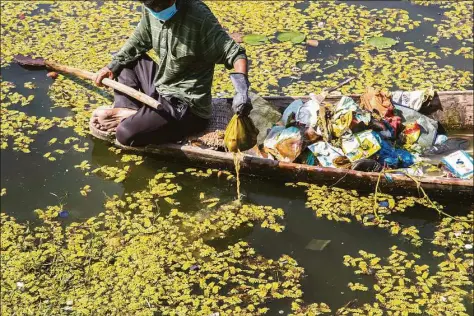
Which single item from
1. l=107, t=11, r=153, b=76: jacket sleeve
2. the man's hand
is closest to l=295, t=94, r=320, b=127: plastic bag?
l=107, t=11, r=153, b=76: jacket sleeve

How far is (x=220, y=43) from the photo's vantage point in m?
4.54

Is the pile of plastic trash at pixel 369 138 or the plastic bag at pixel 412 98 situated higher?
the plastic bag at pixel 412 98

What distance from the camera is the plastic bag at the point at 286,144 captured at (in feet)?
16.6

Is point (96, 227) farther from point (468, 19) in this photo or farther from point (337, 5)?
point (468, 19)

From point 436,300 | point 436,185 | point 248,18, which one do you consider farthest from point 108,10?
point 436,300

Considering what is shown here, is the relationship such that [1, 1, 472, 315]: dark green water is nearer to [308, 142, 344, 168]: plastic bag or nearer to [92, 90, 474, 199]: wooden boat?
[92, 90, 474, 199]: wooden boat

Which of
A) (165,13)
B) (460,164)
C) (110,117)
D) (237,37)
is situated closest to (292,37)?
(237,37)

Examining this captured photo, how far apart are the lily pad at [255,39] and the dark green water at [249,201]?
2.33 meters

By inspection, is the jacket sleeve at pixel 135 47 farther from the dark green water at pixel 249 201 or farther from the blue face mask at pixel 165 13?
the dark green water at pixel 249 201

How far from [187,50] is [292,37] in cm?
288

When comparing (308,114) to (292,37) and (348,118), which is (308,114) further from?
(292,37)

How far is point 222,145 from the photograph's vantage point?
17.1 ft

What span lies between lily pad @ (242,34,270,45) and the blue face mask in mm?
2793

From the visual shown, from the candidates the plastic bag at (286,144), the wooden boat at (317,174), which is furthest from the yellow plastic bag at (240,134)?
the plastic bag at (286,144)
